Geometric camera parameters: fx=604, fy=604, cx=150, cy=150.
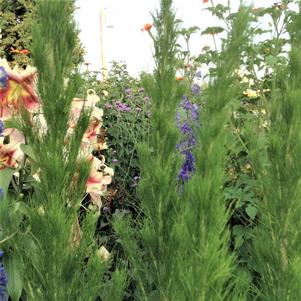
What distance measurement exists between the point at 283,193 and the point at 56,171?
0.46 m

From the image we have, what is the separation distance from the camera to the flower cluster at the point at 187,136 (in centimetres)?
211

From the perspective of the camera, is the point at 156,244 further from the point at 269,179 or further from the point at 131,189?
the point at 131,189

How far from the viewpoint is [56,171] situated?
47.0 inches

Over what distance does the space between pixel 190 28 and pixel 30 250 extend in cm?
323

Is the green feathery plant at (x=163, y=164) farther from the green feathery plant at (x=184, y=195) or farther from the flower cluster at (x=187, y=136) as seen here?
the flower cluster at (x=187, y=136)

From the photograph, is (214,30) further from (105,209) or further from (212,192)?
(212,192)

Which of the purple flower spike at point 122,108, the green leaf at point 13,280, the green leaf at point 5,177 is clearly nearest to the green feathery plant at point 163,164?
the green leaf at point 13,280

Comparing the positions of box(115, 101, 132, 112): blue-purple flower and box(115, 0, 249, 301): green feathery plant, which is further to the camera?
box(115, 101, 132, 112): blue-purple flower

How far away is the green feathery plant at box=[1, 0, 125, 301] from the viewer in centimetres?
118

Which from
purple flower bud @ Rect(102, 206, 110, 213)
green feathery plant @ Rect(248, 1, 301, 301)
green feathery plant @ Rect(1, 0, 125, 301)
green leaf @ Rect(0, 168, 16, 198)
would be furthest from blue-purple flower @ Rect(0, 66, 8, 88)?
purple flower bud @ Rect(102, 206, 110, 213)

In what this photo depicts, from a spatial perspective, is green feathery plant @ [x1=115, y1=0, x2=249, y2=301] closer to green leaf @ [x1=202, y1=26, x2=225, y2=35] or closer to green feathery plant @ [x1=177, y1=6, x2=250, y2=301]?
green feathery plant @ [x1=177, y1=6, x2=250, y2=301]

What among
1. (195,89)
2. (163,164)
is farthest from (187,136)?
(163,164)

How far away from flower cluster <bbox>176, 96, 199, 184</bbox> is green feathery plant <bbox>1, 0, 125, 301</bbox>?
Result: 0.55 meters

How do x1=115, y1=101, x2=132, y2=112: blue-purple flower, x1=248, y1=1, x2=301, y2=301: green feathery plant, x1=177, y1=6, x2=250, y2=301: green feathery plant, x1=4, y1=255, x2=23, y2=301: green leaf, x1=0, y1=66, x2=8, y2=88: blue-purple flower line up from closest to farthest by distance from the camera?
x1=177, y1=6, x2=250, y2=301: green feathery plant → x1=248, y1=1, x2=301, y2=301: green feathery plant → x1=4, y1=255, x2=23, y2=301: green leaf → x1=0, y1=66, x2=8, y2=88: blue-purple flower → x1=115, y1=101, x2=132, y2=112: blue-purple flower
